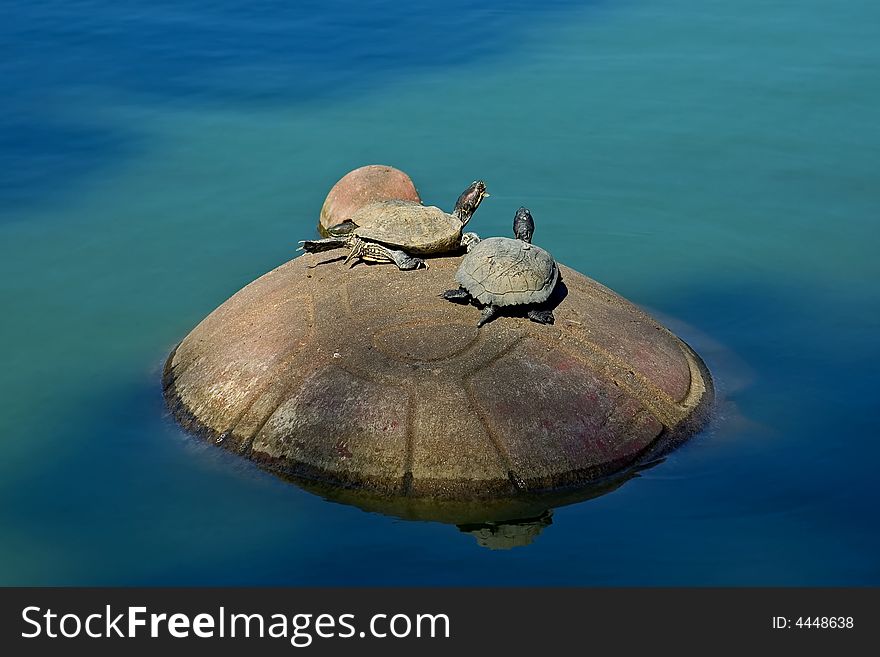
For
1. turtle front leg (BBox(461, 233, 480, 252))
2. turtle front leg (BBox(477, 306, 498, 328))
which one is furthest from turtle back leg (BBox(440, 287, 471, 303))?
turtle front leg (BBox(461, 233, 480, 252))

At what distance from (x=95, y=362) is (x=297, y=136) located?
532 centimetres

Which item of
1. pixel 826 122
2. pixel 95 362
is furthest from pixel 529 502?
pixel 826 122

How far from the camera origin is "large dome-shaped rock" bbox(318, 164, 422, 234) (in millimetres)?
10008

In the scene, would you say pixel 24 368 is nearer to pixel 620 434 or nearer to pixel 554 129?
pixel 620 434

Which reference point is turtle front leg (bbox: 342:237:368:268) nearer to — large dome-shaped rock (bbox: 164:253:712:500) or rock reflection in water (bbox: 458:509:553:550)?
large dome-shaped rock (bbox: 164:253:712:500)

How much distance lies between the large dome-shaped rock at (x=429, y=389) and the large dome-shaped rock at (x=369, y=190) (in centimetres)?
255

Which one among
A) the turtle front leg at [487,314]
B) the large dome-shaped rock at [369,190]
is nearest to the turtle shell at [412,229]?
the turtle front leg at [487,314]

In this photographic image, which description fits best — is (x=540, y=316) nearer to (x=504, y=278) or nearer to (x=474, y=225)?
(x=504, y=278)

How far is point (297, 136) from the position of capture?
526 inches

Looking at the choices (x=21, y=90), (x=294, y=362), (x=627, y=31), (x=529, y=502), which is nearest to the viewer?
(x=529, y=502)

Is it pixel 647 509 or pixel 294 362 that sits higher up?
pixel 294 362

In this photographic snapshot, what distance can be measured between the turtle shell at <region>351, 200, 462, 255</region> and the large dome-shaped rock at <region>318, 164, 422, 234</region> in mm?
2429

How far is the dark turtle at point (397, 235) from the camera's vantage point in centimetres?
734

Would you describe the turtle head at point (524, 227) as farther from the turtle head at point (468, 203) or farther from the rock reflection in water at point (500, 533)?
the rock reflection in water at point (500, 533)
